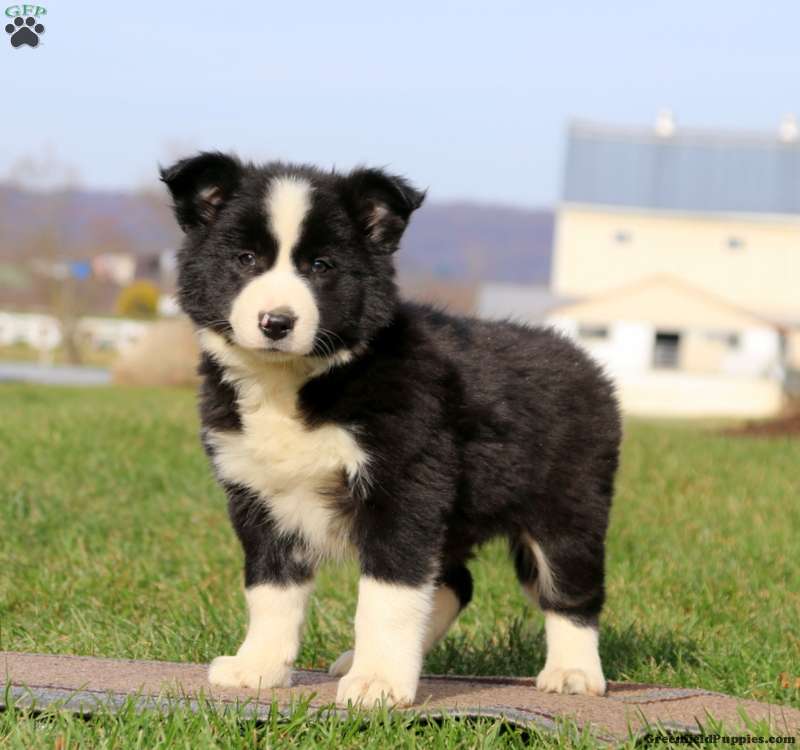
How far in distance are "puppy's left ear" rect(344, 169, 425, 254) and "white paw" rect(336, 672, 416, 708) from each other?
4.38 ft

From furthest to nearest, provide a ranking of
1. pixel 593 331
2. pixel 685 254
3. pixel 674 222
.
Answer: pixel 685 254
pixel 674 222
pixel 593 331

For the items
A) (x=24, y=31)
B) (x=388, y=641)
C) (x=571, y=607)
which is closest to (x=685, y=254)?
(x=24, y=31)

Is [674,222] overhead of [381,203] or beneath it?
beneath

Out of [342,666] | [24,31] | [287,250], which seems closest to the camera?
[287,250]

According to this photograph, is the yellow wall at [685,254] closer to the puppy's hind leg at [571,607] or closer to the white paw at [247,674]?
the puppy's hind leg at [571,607]

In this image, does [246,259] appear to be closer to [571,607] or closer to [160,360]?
[571,607]

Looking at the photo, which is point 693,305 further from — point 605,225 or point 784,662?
point 784,662

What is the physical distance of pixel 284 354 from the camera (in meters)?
3.96

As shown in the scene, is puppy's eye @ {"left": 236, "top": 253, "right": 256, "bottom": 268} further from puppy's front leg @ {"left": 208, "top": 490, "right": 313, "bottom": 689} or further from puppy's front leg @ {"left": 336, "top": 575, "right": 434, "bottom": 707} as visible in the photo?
puppy's front leg @ {"left": 336, "top": 575, "right": 434, "bottom": 707}

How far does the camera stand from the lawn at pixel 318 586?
3.86 meters

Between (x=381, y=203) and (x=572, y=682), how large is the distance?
176cm

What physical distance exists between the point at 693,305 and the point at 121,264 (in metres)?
30.4

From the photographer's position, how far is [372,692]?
3.95 meters

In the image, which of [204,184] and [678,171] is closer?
[204,184]
